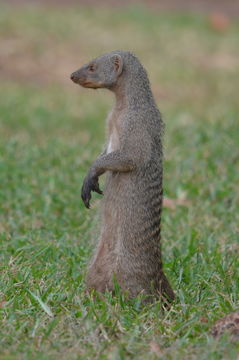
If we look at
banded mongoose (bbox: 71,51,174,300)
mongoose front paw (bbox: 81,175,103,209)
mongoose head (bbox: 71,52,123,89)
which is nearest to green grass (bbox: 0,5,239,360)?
banded mongoose (bbox: 71,51,174,300)

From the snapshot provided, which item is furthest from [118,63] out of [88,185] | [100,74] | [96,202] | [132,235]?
[96,202]

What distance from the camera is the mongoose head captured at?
3.50 m

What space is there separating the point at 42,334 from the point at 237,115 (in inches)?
223

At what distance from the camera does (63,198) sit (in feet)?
17.4

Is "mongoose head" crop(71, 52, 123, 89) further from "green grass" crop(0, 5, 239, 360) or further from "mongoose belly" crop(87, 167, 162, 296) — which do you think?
"green grass" crop(0, 5, 239, 360)

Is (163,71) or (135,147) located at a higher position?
(163,71)

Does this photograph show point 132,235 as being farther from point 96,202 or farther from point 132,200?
point 96,202

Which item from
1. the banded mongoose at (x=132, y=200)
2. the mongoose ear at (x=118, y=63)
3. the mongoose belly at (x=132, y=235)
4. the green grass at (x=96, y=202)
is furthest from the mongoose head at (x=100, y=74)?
the green grass at (x=96, y=202)

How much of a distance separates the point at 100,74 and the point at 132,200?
0.67 metres

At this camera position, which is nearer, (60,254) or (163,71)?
(60,254)

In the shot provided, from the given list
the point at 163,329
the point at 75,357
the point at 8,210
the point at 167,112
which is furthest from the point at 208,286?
the point at 167,112

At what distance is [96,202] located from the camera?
4375 mm

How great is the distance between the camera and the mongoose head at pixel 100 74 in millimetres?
3504

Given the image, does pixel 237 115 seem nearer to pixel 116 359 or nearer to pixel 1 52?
pixel 1 52
